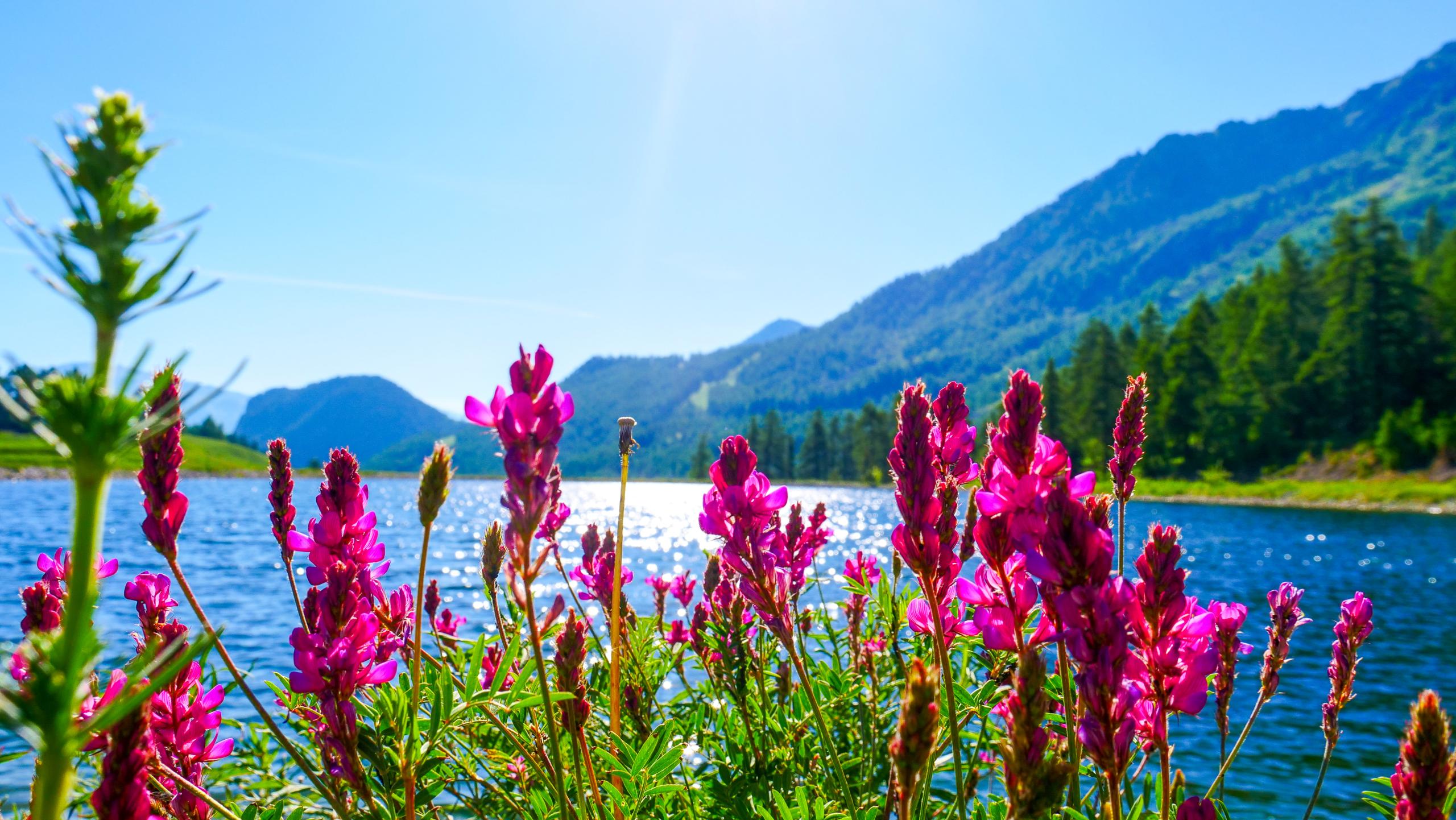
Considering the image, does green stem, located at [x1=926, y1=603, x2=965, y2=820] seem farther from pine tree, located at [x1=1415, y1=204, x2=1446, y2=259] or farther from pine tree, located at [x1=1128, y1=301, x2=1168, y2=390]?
pine tree, located at [x1=1415, y1=204, x2=1446, y2=259]

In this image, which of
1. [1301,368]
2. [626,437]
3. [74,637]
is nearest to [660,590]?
[626,437]

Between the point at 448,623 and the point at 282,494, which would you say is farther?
the point at 448,623

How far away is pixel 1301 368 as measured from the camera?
76.1m

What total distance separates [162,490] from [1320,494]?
259ft

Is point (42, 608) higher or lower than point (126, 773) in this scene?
higher

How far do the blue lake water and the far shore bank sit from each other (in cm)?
336

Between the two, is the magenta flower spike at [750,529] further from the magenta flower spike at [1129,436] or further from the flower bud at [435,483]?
the magenta flower spike at [1129,436]

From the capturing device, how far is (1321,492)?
6212 cm

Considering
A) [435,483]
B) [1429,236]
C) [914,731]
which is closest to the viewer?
[914,731]

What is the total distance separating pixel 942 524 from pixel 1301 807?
421 inches

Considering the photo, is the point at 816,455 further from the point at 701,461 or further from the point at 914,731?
the point at 914,731

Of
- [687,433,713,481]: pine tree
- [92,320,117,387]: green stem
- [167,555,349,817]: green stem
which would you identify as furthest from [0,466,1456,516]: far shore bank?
[687,433,713,481]: pine tree

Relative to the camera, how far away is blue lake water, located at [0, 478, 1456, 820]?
36.8ft

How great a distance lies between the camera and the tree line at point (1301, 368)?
69.5 meters
